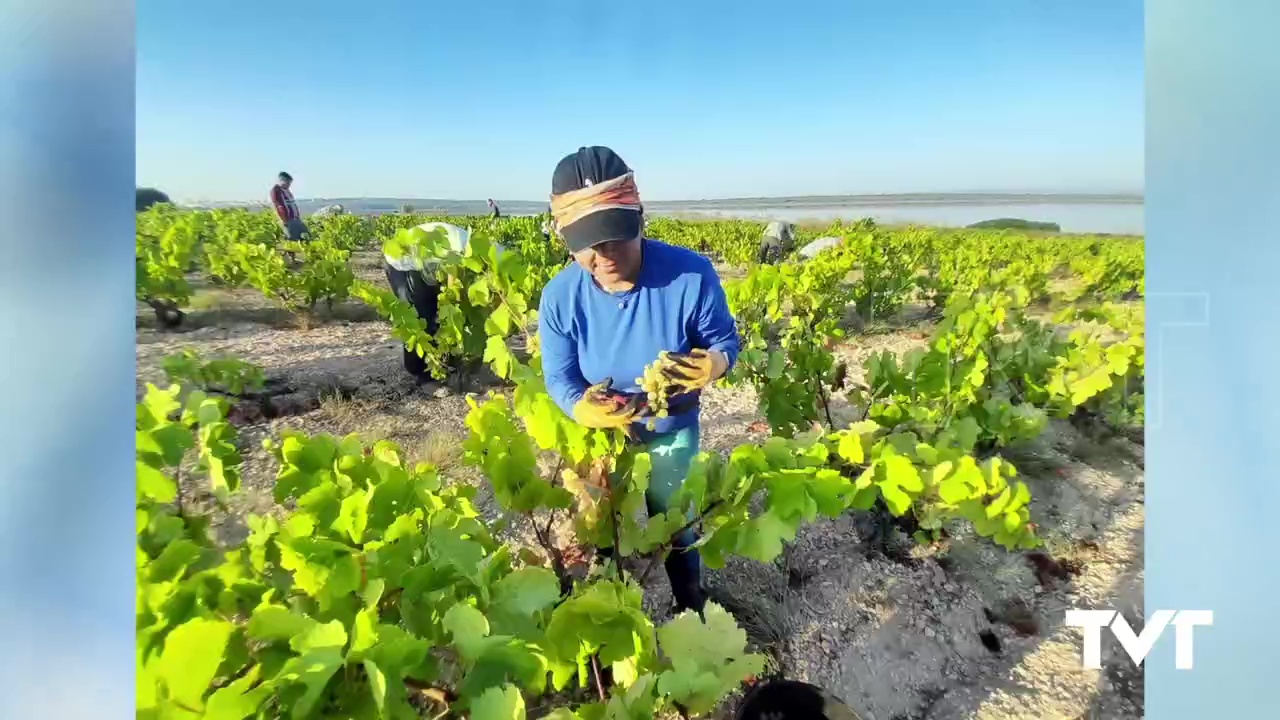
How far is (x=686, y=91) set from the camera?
1.07 m

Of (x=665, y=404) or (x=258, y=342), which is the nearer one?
(x=665, y=404)

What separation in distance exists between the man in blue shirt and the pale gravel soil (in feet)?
1.16

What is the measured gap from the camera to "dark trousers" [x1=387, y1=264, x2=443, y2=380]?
2.11m

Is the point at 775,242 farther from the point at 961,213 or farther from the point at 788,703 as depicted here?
the point at 788,703

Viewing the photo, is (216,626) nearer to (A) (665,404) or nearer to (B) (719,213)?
(A) (665,404)

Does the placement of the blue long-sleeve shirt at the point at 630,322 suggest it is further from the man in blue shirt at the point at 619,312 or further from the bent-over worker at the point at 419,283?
the bent-over worker at the point at 419,283

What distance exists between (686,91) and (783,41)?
0.62ft

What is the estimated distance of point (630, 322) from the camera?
113 centimetres

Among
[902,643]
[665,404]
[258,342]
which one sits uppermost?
[258,342]
